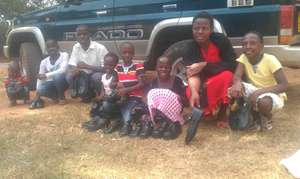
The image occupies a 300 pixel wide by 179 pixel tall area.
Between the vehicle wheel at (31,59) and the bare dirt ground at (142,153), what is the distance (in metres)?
2.26

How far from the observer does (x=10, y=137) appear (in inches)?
182

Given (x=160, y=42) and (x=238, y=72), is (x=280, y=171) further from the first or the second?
(x=160, y=42)

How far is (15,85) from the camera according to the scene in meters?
6.27

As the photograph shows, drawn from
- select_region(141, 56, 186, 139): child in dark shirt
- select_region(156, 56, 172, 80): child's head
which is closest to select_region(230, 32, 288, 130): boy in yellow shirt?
select_region(141, 56, 186, 139): child in dark shirt

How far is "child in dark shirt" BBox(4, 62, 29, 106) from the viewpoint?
20.6 feet

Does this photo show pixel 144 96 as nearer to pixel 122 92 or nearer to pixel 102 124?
pixel 122 92

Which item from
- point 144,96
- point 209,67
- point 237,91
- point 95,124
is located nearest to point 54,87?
point 95,124

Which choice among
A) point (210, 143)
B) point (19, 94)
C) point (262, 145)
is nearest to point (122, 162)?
point (210, 143)

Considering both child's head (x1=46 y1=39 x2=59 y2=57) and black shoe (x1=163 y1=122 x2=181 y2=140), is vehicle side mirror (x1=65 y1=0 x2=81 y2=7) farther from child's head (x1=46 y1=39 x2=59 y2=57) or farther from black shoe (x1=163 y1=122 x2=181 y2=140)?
black shoe (x1=163 y1=122 x2=181 y2=140)

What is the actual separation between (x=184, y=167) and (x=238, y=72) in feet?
4.18

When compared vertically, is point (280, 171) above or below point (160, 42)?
below

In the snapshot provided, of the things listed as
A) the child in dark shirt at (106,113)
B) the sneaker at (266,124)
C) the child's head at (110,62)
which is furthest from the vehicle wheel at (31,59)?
the sneaker at (266,124)

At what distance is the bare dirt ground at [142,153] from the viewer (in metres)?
3.56

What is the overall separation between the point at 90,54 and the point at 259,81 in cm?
245
